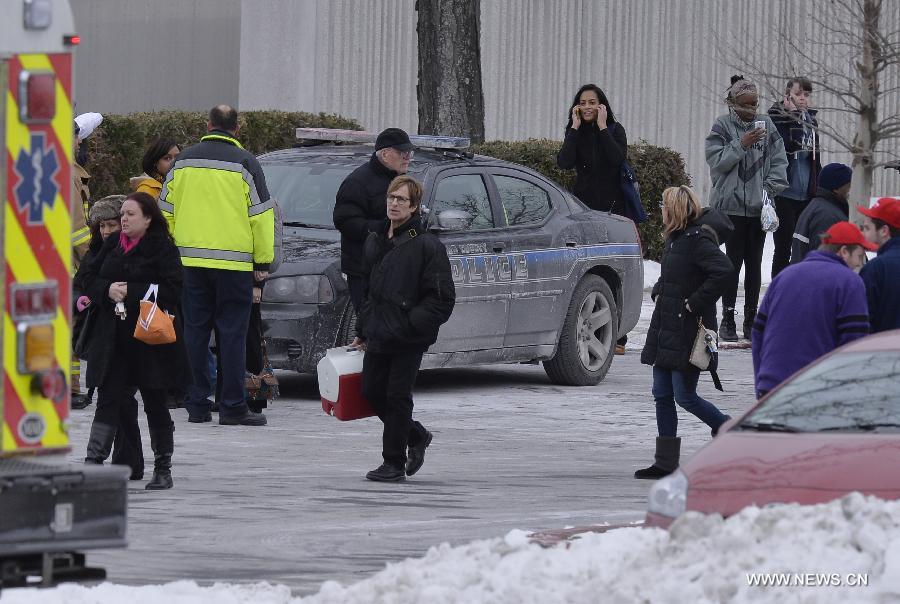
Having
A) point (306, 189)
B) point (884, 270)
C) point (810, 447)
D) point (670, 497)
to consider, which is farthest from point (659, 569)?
point (306, 189)

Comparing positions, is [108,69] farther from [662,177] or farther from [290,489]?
[290,489]

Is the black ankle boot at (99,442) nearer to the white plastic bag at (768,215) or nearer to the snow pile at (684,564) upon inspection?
the snow pile at (684,564)

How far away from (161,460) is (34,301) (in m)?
3.55

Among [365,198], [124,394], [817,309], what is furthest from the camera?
[365,198]

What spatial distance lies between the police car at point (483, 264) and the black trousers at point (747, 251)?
1.96 m

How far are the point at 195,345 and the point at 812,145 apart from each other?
764 cm

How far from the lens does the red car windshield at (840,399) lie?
24.6ft

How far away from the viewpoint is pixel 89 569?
668 centimetres

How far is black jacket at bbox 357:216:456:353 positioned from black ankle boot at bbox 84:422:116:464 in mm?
1478

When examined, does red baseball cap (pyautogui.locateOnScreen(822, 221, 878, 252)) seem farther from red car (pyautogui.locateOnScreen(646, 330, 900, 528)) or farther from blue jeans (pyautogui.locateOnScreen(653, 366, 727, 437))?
blue jeans (pyautogui.locateOnScreen(653, 366, 727, 437))

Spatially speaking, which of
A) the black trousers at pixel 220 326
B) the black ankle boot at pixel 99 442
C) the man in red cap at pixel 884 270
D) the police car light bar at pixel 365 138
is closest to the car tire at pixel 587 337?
the police car light bar at pixel 365 138

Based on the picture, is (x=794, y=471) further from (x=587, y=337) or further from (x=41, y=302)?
(x=587, y=337)

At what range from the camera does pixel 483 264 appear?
14180 millimetres

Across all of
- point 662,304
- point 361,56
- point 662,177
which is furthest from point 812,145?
point 361,56
